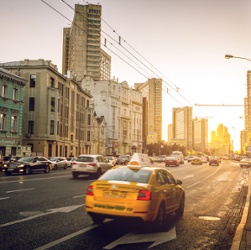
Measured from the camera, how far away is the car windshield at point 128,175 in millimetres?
8305

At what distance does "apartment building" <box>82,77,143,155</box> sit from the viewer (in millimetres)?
108319

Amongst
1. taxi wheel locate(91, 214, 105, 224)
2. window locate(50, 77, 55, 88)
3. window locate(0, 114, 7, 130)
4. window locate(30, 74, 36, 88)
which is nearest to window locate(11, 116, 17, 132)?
window locate(0, 114, 7, 130)

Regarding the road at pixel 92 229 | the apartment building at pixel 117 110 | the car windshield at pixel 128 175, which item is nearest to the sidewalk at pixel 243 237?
the road at pixel 92 229

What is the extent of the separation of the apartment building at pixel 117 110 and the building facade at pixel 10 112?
5693cm

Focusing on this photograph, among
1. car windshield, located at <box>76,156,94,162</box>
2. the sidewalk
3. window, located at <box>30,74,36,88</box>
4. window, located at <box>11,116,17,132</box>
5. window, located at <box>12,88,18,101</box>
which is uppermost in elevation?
window, located at <box>30,74,36,88</box>

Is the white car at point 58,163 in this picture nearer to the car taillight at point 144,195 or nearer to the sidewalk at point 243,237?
the sidewalk at point 243,237

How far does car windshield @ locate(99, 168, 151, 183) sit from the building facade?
116ft

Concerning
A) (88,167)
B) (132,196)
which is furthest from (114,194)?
(88,167)

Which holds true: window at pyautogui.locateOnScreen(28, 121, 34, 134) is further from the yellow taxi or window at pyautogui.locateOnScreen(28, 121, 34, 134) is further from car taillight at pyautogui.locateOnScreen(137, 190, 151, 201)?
car taillight at pyautogui.locateOnScreen(137, 190, 151, 201)

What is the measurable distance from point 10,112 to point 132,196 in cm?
3857

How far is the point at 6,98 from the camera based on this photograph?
137ft

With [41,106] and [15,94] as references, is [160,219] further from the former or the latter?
[41,106]

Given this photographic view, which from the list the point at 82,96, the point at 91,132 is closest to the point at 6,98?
the point at 82,96

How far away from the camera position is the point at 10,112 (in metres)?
43.1
